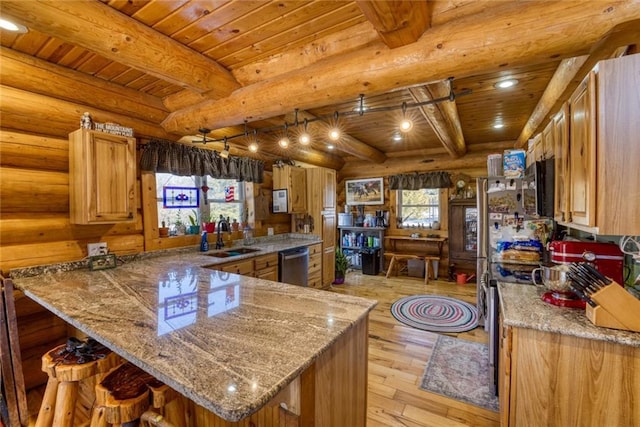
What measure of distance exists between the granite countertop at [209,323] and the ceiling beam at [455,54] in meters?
1.46

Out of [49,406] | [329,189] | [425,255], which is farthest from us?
[425,255]

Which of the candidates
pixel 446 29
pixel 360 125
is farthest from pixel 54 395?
pixel 360 125

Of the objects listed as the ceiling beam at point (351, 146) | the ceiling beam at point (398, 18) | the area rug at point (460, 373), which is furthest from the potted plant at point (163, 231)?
the area rug at point (460, 373)

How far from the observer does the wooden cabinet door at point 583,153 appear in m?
1.25

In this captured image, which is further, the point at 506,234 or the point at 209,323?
the point at 506,234

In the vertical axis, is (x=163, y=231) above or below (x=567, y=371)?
above

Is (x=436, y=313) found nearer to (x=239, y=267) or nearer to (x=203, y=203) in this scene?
(x=239, y=267)

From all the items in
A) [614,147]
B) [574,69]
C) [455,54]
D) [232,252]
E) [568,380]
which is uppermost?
[574,69]

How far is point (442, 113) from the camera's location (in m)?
3.05

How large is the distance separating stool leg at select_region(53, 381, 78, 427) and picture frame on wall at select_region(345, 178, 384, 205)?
5.79 metres

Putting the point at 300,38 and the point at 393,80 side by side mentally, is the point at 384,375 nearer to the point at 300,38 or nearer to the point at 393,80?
the point at 393,80

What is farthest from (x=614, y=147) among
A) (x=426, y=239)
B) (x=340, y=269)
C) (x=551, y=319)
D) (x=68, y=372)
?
(x=426, y=239)

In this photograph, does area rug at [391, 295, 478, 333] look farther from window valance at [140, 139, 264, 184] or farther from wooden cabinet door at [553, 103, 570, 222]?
window valance at [140, 139, 264, 184]

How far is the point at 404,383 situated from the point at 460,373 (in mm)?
548
